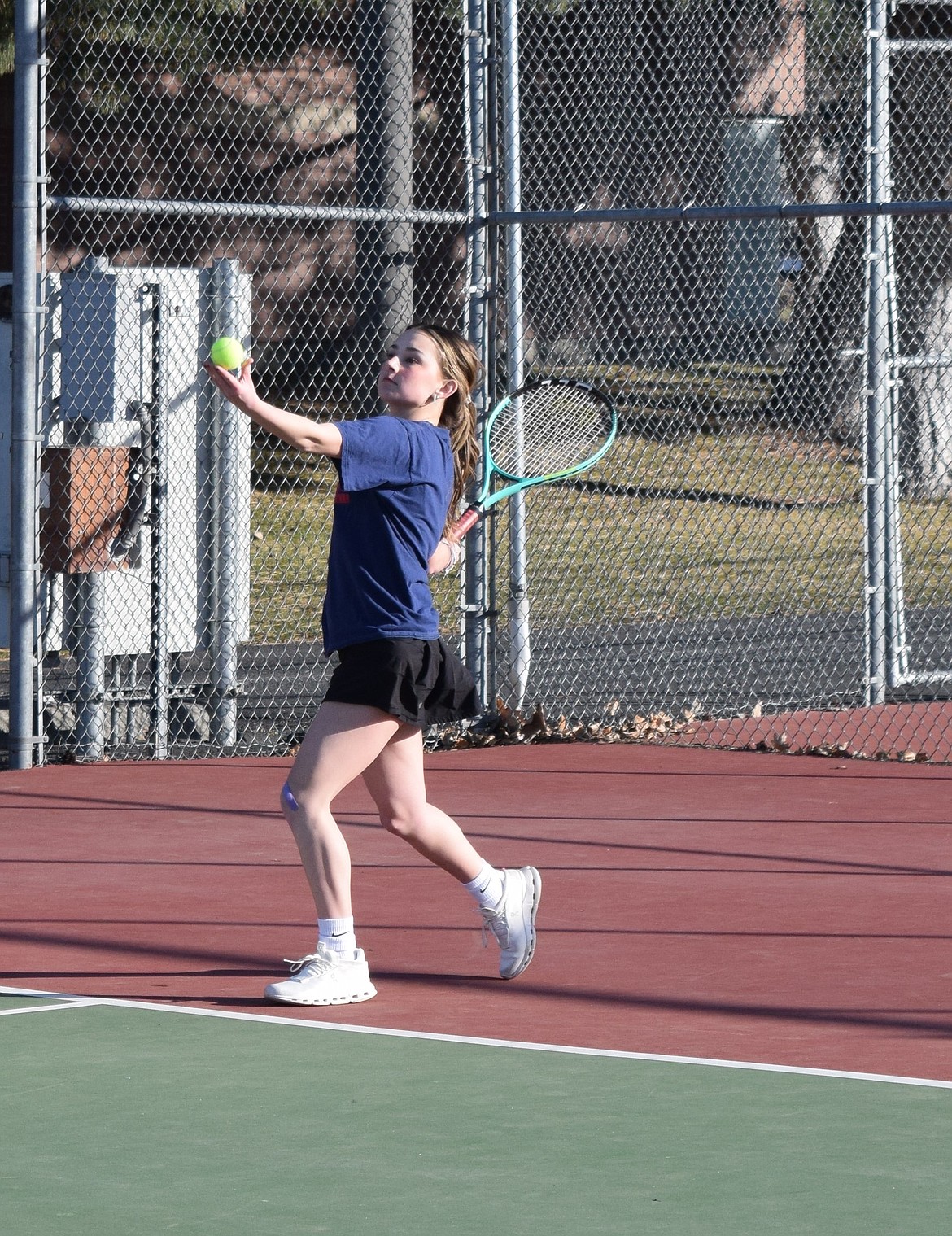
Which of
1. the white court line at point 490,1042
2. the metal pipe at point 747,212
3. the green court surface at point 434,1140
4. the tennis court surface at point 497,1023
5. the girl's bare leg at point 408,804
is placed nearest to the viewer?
the green court surface at point 434,1140

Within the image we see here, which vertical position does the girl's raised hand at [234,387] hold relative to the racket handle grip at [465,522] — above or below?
above

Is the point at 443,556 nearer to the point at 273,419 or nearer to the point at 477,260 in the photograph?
the point at 273,419

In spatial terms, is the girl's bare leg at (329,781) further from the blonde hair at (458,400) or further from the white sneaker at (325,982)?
the blonde hair at (458,400)

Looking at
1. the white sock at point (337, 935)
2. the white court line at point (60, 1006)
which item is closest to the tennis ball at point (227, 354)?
the white sock at point (337, 935)

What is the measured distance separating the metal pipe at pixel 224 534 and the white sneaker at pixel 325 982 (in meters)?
4.81

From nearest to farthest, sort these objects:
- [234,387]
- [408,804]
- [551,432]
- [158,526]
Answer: [234,387]
[408,804]
[551,432]
[158,526]

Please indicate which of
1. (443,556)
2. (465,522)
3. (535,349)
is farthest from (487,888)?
(535,349)

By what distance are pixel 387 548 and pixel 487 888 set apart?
970 mm

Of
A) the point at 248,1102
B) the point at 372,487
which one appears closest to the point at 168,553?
the point at 372,487

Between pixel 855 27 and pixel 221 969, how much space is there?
17158 mm

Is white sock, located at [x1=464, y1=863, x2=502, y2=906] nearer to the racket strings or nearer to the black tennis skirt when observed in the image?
the black tennis skirt

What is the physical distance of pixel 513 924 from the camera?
603 centimetres

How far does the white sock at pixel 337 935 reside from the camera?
228 inches

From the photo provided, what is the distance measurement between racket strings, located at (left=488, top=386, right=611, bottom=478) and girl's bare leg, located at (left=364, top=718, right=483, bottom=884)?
2412 mm
